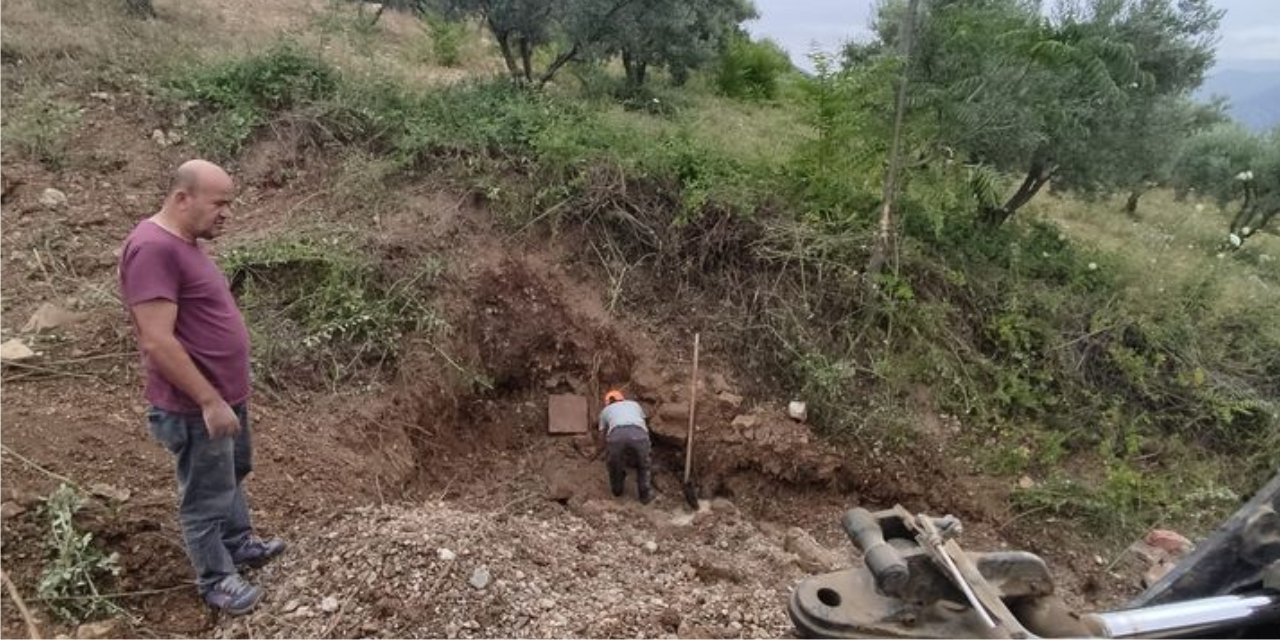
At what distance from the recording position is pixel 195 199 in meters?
2.64

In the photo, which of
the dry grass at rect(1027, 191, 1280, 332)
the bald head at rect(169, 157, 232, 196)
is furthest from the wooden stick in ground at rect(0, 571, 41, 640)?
the dry grass at rect(1027, 191, 1280, 332)

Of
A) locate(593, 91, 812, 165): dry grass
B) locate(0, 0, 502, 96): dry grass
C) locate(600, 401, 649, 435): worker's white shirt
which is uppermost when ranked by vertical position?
locate(0, 0, 502, 96): dry grass

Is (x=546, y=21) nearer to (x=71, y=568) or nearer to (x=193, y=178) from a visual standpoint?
(x=193, y=178)

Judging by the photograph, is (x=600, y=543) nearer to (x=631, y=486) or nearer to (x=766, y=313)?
(x=631, y=486)

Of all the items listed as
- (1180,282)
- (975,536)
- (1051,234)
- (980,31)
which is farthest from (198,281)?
(1180,282)

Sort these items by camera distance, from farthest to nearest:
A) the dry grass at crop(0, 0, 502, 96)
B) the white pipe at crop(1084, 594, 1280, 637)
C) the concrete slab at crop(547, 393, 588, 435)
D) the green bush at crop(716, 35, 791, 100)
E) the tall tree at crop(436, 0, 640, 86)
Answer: the green bush at crop(716, 35, 791, 100)
the tall tree at crop(436, 0, 640, 86)
the dry grass at crop(0, 0, 502, 96)
the concrete slab at crop(547, 393, 588, 435)
the white pipe at crop(1084, 594, 1280, 637)

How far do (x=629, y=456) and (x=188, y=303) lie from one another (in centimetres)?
248

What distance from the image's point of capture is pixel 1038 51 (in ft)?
17.0

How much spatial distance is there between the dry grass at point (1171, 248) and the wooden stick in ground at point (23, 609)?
20.7 feet

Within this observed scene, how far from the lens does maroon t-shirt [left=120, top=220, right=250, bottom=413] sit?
2.55 meters

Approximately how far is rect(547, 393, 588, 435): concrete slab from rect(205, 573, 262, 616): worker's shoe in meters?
2.26

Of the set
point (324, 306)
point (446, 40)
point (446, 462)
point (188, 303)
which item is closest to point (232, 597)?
point (188, 303)

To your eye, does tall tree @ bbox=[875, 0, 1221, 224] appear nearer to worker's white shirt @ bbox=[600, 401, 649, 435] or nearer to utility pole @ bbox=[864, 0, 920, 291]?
utility pole @ bbox=[864, 0, 920, 291]

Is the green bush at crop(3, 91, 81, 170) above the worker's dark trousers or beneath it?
above
